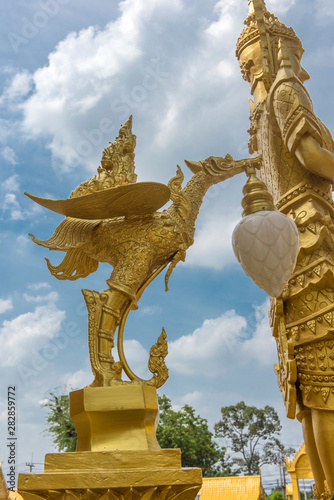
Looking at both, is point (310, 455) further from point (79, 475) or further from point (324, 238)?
point (79, 475)

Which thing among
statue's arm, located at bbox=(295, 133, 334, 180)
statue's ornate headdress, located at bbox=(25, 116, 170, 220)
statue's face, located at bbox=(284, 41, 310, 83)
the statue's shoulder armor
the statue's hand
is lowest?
statue's ornate headdress, located at bbox=(25, 116, 170, 220)

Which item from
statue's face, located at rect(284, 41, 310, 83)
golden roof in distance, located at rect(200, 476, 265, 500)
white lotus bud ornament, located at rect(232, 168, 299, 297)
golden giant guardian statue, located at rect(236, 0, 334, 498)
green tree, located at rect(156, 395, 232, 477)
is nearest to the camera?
white lotus bud ornament, located at rect(232, 168, 299, 297)

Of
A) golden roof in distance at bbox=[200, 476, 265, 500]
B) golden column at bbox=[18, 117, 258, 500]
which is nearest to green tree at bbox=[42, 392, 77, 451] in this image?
golden roof in distance at bbox=[200, 476, 265, 500]

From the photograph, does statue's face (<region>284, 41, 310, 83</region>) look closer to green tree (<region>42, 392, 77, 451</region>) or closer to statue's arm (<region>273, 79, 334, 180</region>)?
statue's arm (<region>273, 79, 334, 180</region>)

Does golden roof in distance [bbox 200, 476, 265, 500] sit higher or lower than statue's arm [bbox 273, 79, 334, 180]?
lower

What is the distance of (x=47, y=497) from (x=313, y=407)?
1.87 m

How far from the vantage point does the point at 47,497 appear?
1.70 metres

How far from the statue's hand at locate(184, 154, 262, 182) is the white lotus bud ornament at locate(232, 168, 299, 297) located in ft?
2.49

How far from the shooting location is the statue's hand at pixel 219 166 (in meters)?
2.40

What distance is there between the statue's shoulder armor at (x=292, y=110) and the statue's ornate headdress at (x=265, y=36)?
1.04 feet

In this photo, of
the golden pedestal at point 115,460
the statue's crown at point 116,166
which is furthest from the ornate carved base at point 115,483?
the statue's crown at point 116,166

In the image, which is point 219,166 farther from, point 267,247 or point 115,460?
point 115,460

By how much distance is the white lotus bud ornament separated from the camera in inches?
63.3

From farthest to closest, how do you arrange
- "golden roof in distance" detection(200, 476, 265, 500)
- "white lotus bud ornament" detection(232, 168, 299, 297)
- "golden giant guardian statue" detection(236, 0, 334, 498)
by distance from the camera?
"golden roof in distance" detection(200, 476, 265, 500), "golden giant guardian statue" detection(236, 0, 334, 498), "white lotus bud ornament" detection(232, 168, 299, 297)
